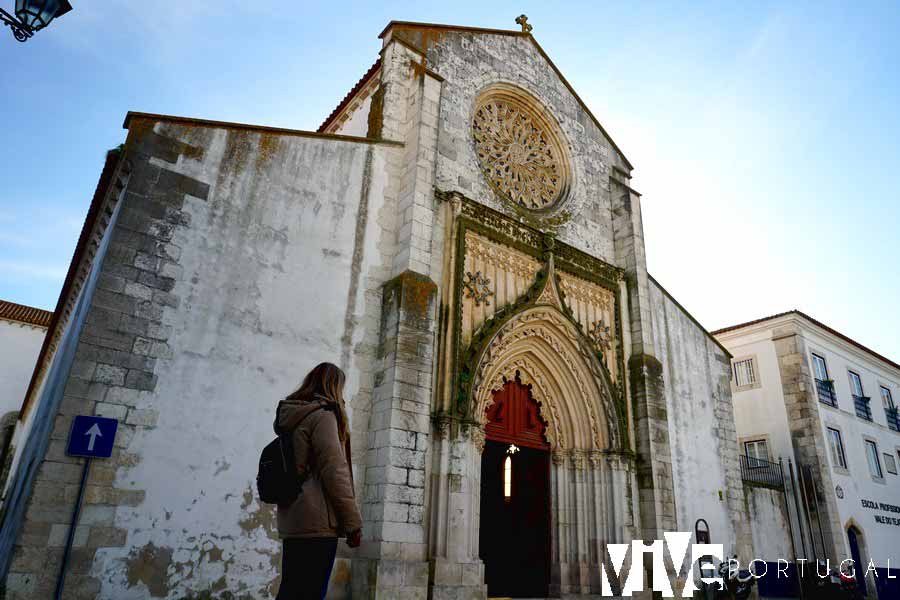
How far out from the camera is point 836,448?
1983 centimetres

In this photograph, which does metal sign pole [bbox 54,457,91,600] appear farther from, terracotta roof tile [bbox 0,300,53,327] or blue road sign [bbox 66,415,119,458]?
terracotta roof tile [bbox 0,300,53,327]

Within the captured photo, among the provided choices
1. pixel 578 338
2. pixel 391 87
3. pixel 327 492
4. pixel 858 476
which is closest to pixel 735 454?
pixel 578 338

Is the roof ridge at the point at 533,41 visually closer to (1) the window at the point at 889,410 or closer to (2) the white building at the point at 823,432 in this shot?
(2) the white building at the point at 823,432

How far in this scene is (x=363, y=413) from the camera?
8.59m

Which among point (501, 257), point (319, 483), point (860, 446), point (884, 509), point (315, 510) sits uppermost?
Result: point (501, 257)

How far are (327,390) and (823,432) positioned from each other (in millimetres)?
20325

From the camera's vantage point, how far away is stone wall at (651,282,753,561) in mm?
12836

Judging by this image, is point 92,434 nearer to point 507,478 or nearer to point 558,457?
point 558,457

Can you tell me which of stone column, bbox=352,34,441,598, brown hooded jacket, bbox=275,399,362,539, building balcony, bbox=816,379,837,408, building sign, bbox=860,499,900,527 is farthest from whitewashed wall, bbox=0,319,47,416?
building sign, bbox=860,499,900,527

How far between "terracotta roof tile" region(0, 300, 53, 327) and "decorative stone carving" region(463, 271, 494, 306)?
1806 cm

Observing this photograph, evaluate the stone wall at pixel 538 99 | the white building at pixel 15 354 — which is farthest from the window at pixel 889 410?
the white building at pixel 15 354

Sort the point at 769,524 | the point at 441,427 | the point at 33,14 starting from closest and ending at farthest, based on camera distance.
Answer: the point at 33,14 → the point at 441,427 → the point at 769,524

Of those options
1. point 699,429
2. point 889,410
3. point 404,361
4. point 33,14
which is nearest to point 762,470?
point 699,429

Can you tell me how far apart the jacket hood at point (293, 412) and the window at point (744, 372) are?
20713 millimetres
